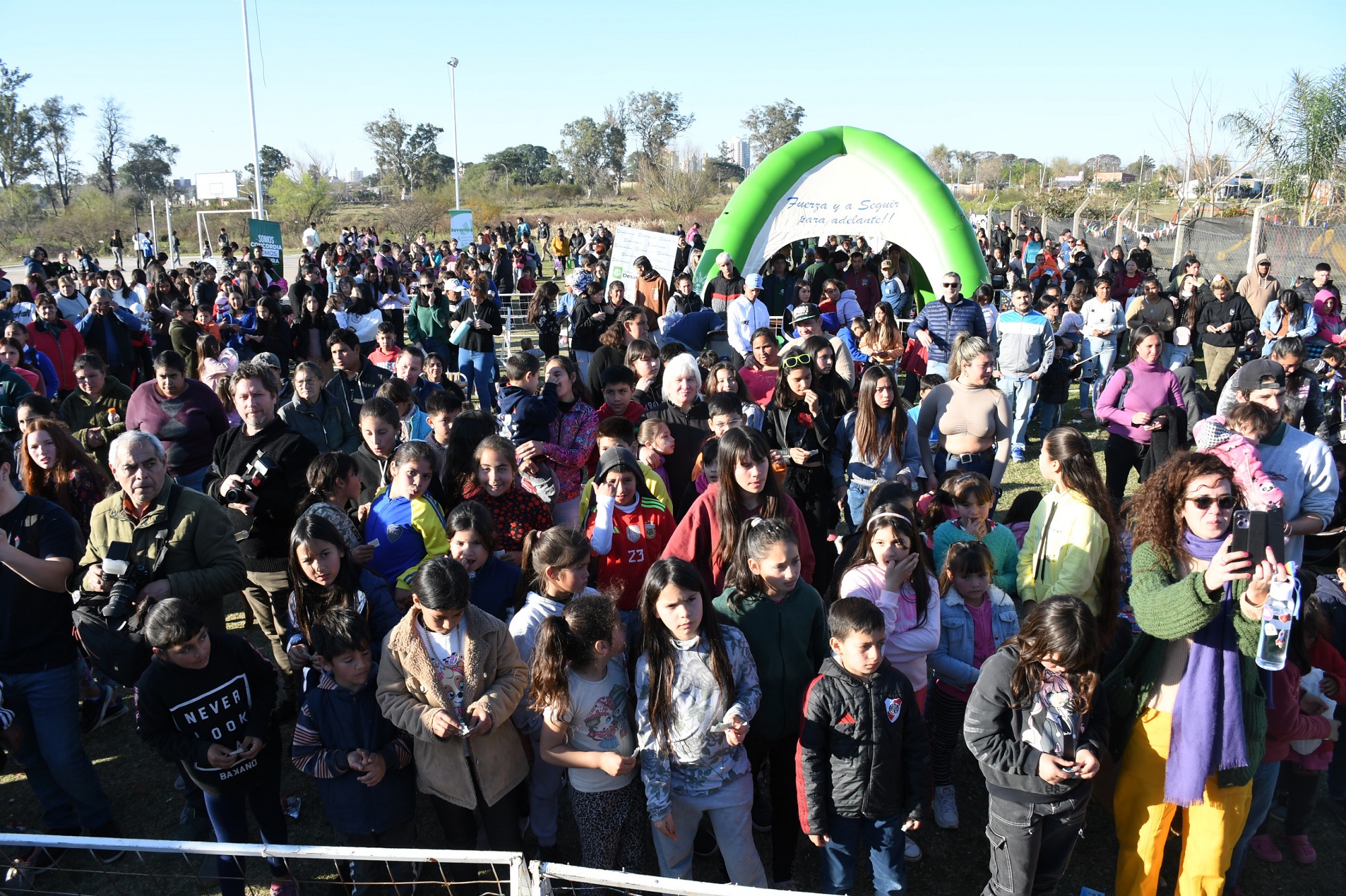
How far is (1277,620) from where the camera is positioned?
2.53 m

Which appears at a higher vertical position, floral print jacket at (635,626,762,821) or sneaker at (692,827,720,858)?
floral print jacket at (635,626,762,821)

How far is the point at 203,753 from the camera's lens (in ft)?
10.6

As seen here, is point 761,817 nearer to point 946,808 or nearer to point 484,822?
point 946,808

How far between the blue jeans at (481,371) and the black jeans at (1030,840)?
27.2 feet

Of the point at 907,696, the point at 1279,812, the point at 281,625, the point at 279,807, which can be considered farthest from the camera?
the point at 281,625

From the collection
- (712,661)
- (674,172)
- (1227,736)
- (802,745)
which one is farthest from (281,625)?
(674,172)

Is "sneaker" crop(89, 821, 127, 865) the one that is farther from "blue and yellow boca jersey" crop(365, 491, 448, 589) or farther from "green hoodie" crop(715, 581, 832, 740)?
"green hoodie" crop(715, 581, 832, 740)

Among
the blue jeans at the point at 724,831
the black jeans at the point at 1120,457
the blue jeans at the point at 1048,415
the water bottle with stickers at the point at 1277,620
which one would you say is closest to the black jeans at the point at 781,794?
the blue jeans at the point at 724,831

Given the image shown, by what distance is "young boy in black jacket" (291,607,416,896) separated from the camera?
328cm

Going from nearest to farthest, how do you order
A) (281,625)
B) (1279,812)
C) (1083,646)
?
(1083,646)
(1279,812)
(281,625)

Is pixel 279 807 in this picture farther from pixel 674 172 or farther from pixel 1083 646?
pixel 674 172

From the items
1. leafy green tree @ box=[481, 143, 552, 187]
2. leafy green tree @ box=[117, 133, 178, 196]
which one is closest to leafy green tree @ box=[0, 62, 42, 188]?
leafy green tree @ box=[117, 133, 178, 196]

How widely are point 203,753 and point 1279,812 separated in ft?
15.4

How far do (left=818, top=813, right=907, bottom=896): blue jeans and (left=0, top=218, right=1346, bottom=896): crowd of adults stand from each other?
0.33 metres
